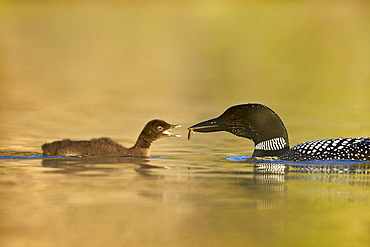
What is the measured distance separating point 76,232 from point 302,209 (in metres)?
1.65

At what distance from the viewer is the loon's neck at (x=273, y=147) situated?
913cm

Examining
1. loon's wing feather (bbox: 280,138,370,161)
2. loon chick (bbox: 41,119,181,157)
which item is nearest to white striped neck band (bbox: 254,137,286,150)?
loon's wing feather (bbox: 280,138,370,161)

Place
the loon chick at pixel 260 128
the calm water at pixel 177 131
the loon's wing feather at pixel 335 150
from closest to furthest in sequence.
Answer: the calm water at pixel 177 131 → the loon's wing feather at pixel 335 150 → the loon chick at pixel 260 128

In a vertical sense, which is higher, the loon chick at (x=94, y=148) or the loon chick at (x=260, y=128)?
the loon chick at (x=260, y=128)

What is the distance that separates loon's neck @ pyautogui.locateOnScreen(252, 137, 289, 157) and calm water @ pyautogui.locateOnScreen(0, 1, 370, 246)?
0.31m

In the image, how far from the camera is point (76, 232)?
541 centimetres

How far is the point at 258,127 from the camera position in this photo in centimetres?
917

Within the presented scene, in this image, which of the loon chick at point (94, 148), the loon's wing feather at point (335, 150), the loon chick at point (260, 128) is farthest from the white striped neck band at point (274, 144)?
the loon chick at point (94, 148)

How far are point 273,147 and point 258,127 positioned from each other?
25 centimetres

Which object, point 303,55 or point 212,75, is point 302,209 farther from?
point 303,55

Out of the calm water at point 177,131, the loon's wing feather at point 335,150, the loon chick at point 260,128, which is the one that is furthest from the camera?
the loon chick at point 260,128

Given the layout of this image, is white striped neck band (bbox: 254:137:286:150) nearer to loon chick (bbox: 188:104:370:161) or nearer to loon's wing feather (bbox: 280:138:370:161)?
loon chick (bbox: 188:104:370:161)

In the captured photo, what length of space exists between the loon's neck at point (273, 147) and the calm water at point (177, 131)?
12.3 inches

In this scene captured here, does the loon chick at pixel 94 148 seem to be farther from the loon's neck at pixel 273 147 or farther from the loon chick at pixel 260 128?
the loon's neck at pixel 273 147
